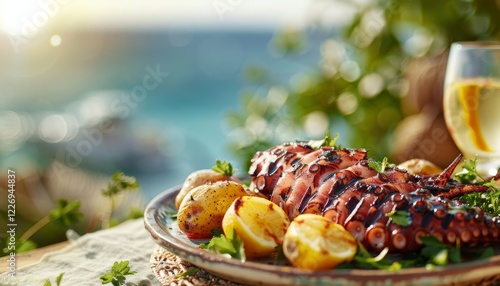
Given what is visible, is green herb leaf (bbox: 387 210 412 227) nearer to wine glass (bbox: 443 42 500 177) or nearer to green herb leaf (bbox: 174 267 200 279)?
green herb leaf (bbox: 174 267 200 279)

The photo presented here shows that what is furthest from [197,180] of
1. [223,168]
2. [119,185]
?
[119,185]

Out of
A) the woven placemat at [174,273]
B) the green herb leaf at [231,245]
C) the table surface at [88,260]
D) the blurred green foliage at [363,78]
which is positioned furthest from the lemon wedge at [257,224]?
the blurred green foliage at [363,78]

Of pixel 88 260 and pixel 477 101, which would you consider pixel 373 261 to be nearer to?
pixel 88 260

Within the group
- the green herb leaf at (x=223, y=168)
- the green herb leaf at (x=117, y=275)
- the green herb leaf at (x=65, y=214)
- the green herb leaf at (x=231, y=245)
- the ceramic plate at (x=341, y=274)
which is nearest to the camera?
the ceramic plate at (x=341, y=274)

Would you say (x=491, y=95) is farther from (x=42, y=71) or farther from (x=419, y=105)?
(x=42, y=71)

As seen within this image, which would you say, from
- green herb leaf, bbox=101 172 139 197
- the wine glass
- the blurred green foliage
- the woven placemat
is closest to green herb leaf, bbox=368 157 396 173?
the woven placemat

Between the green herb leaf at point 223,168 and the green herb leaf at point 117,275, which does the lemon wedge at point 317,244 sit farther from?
the green herb leaf at point 223,168
